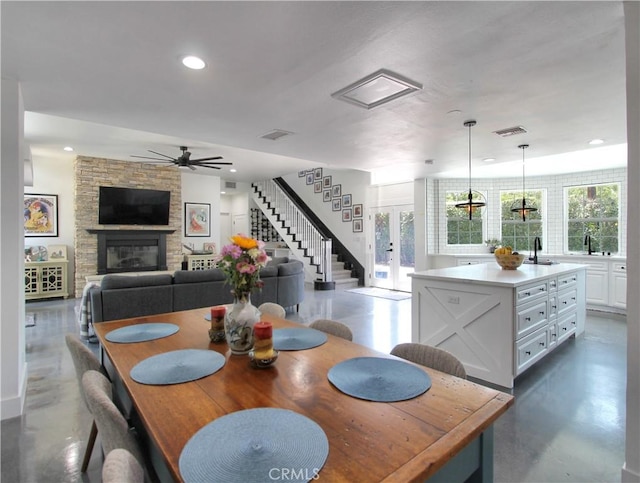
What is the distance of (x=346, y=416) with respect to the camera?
1.07m

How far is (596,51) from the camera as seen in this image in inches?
85.7

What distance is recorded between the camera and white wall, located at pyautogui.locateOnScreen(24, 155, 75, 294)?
7.04m

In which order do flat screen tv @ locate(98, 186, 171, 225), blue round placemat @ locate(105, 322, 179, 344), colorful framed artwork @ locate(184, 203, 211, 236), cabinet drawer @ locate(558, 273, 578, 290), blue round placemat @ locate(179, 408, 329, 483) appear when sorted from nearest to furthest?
1. blue round placemat @ locate(179, 408, 329, 483)
2. blue round placemat @ locate(105, 322, 179, 344)
3. cabinet drawer @ locate(558, 273, 578, 290)
4. flat screen tv @ locate(98, 186, 171, 225)
5. colorful framed artwork @ locate(184, 203, 211, 236)

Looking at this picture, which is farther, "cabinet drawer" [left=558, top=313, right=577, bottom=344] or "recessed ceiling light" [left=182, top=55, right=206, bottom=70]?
"cabinet drawer" [left=558, top=313, right=577, bottom=344]

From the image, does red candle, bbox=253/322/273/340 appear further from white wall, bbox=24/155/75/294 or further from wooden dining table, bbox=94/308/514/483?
white wall, bbox=24/155/75/294

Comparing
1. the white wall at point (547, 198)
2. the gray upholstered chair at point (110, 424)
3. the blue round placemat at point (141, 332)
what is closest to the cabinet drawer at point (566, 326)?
the white wall at point (547, 198)

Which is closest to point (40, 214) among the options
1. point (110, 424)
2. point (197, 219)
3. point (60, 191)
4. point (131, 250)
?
point (60, 191)

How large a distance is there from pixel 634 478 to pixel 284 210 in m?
8.71

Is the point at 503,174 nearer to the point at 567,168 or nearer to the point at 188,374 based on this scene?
the point at 567,168

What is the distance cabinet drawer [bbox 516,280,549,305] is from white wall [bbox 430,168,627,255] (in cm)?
378

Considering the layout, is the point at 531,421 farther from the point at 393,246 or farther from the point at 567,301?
the point at 393,246

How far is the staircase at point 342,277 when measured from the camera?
826 centimetres

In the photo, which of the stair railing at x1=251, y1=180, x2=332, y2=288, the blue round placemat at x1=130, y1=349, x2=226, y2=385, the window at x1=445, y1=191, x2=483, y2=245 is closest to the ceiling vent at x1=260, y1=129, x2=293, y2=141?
the blue round placemat at x1=130, y1=349, x2=226, y2=385

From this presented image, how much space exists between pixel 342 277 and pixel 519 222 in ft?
13.5
